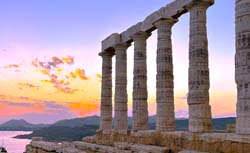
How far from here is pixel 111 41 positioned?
3412 cm

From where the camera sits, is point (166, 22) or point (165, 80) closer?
point (165, 80)

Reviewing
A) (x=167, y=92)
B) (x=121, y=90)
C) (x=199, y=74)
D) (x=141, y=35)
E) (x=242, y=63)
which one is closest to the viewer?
(x=242, y=63)

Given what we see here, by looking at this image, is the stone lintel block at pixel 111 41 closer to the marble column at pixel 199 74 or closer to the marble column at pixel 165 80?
the marble column at pixel 165 80

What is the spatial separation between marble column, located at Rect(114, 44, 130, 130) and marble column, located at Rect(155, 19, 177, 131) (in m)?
6.47

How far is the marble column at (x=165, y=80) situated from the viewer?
88.0 ft

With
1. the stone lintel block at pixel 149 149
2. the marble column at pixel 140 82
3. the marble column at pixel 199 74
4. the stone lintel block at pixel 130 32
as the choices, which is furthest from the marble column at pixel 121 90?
the marble column at pixel 199 74

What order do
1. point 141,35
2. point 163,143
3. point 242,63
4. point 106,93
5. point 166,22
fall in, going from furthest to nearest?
point 106,93, point 141,35, point 166,22, point 163,143, point 242,63

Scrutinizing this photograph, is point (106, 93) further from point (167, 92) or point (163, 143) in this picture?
point (163, 143)

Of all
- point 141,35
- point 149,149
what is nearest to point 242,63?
point 149,149

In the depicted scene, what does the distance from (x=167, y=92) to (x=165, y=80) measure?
76 cm

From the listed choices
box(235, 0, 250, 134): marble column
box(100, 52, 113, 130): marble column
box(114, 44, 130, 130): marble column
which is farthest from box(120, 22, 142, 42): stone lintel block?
box(235, 0, 250, 134): marble column

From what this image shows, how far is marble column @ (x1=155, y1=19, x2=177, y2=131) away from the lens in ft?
88.0

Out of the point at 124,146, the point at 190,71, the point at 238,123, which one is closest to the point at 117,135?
the point at 124,146

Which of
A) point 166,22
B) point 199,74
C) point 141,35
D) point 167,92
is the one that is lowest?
point 167,92
